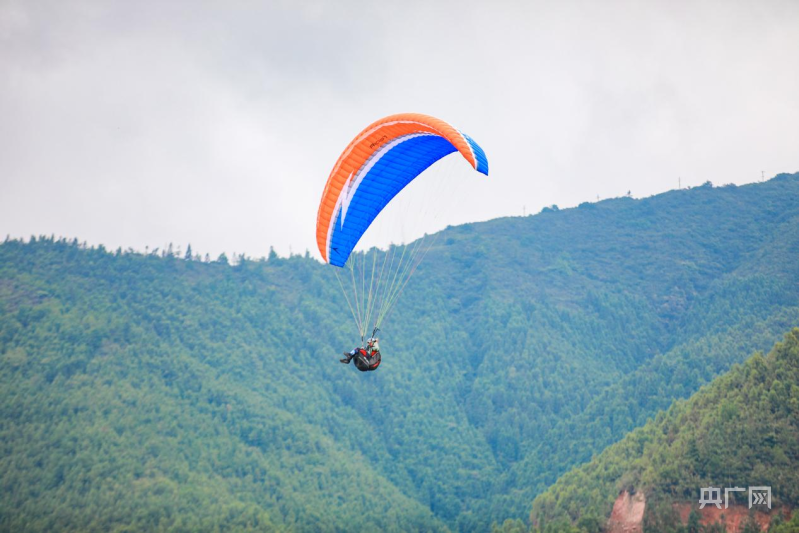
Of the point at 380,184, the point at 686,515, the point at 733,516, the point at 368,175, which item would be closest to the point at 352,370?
the point at 686,515

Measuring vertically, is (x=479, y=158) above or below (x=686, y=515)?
above

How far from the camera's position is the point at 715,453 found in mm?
55719

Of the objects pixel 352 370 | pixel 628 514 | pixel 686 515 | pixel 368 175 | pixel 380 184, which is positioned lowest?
pixel 628 514

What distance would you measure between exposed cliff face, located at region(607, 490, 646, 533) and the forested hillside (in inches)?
21.0

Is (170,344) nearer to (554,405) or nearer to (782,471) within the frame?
(554,405)

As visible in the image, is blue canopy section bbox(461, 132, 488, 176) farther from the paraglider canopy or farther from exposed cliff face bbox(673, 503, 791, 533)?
exposed cliff face bbox(673, 503, 791, 533)

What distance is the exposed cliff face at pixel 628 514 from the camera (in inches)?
2244

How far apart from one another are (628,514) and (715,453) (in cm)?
741

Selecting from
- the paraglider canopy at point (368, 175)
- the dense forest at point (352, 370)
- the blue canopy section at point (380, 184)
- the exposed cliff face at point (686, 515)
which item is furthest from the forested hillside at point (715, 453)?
the paraglider canopy at point (368, 175)

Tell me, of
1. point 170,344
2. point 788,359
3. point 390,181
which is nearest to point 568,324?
point 170,344

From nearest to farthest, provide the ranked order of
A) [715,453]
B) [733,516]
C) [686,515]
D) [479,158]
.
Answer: [479,158] < [733,516] < [686,515] < [715,453]

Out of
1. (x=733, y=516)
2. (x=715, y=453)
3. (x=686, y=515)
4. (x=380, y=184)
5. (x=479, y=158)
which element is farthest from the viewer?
(x=715, y=453)

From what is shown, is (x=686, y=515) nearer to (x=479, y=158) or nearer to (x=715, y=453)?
(x=715, y=453)

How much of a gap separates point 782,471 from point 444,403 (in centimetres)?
6215
